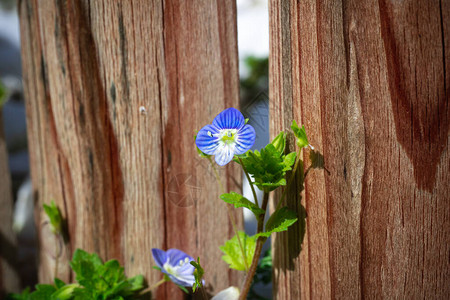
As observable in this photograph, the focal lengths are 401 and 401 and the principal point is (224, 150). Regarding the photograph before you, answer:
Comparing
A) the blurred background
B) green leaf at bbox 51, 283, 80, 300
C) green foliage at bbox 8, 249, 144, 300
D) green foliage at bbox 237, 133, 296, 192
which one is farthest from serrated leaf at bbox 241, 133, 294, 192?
green leaf at bbox 51, 283, 80, 300

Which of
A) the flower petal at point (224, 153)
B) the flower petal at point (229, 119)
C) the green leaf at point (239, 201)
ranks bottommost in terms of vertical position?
the green leaf at point (239, 201)

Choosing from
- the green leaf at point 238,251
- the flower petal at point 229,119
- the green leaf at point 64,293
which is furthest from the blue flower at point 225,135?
the green leaf at point 64,293

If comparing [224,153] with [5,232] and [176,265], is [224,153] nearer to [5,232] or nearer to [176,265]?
[176,265]

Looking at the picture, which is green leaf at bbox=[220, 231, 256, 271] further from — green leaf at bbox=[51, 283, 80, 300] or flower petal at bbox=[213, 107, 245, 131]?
green leaf at bbox=[51, 283, 80, 300]

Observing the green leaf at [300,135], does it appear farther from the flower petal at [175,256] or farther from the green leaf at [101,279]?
the green leaf at [101,279]

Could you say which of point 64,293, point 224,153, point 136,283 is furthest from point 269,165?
point 64,293

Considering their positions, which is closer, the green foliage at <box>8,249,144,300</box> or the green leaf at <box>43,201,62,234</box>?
the green foliage at <box>8,249,144,300</box>
